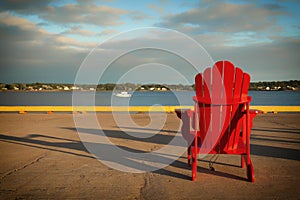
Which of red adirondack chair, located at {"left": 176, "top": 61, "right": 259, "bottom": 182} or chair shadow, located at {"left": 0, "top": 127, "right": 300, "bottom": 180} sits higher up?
red adirondack chair, located at {"left": 176, "top": 61, "right": 259, "bottom": 182}

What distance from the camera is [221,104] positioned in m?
3.77

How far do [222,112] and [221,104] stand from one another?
133 millimetres

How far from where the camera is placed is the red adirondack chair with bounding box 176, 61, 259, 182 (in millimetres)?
3758

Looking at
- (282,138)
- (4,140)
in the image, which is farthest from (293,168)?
(4,140)

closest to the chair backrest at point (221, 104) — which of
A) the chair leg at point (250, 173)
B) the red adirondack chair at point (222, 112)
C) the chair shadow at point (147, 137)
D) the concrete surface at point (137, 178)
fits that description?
the red adirondack chair at point (222, 112)

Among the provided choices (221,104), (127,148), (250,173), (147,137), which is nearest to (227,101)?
(221,104)

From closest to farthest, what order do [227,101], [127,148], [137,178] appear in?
1. [227,101]
2. [137,178]
3. [127,148]

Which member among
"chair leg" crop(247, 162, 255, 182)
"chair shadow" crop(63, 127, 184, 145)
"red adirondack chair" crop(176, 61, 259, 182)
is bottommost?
"chair shadow" crop(63, 127, 184, 145)

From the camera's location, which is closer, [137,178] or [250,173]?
[250,173]

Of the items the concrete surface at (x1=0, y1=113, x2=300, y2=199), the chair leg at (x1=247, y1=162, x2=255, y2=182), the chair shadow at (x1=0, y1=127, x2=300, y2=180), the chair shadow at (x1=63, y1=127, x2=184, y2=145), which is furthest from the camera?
the chair shadow at (x1=63, y1=127, x2=184, y2=145)

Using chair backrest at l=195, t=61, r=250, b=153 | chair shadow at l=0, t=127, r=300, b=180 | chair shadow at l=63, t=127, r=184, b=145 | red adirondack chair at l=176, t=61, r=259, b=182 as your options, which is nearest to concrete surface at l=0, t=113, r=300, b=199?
chair shadow at l=0, t=127, r=300, b=180

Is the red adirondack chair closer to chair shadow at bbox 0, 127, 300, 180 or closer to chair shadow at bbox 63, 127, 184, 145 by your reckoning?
chair shadow at bbox 0, 127, 300, 180

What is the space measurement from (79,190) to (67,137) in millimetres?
4635

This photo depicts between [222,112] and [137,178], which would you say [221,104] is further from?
[137,178]
